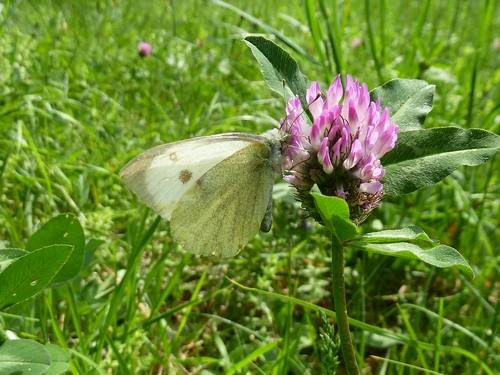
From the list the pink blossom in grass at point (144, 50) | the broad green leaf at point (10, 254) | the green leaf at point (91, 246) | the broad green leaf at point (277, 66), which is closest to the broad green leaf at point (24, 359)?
the broad green leaf at point (10, 254)

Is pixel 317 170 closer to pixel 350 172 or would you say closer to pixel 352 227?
pixel 350 172

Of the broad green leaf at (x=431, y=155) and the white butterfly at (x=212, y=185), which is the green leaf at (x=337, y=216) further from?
the white butterfly at (x=212, y=185)

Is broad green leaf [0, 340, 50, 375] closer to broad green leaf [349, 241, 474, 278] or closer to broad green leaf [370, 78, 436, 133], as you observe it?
broad green leaf [349, 241, 474, 278]

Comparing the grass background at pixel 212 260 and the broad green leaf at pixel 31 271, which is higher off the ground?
the broad green leaf at pixel 31 271

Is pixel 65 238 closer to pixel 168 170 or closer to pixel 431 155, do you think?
pixel 168 170

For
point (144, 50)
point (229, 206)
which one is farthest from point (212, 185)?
point (144, 50)

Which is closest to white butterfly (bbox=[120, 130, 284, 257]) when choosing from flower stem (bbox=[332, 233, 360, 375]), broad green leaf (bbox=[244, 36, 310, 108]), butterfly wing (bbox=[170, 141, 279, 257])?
butterfly wing (bbox=[170, 141, 279, 257])

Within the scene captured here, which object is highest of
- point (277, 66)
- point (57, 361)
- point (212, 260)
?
point (277, 66)
